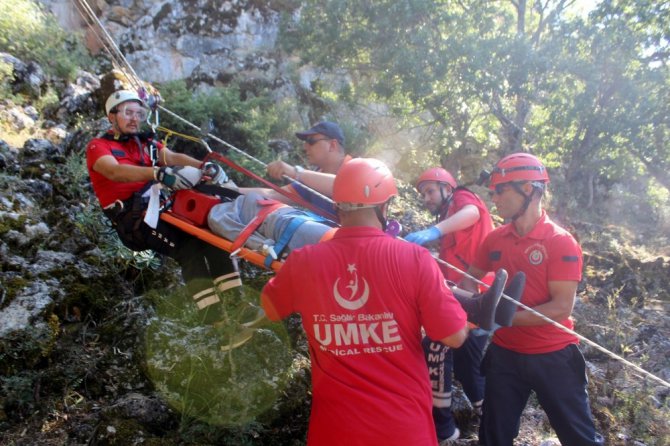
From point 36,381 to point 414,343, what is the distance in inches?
116

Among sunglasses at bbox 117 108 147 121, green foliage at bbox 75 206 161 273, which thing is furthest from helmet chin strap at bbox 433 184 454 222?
green foliage at bbox 75 206 161 273

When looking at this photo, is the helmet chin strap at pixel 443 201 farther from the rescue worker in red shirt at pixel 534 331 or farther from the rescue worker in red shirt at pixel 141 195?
the rescue worker in red shirt at pixel 141 195

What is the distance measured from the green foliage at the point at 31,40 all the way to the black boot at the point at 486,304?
8.74 metres

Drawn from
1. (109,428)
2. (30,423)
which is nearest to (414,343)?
(109,428)

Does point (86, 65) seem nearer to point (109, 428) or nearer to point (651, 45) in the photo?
point (109, 428)

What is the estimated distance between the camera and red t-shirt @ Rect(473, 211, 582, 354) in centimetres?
256

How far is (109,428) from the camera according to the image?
2896mm

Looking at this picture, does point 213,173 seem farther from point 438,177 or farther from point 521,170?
point 521,170

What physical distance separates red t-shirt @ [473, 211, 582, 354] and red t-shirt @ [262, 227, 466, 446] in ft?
3.40

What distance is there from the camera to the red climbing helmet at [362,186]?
2037mm

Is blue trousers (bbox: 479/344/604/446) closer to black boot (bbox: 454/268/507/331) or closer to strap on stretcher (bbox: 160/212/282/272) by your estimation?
black boot (bbox: 454/268/507/331)

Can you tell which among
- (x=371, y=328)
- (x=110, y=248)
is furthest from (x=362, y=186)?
(x=110, y=248)

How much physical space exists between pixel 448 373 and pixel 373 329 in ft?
5.42

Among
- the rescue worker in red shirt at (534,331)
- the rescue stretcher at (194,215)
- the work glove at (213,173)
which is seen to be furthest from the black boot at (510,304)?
the work glove at (213,173)
